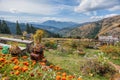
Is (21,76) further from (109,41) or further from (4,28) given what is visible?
(4,28)

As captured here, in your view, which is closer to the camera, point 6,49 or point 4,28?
point 6,49

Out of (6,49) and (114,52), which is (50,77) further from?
(114,52)

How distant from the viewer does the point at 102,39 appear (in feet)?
101

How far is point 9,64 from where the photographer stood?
5355mm

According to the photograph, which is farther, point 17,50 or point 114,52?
point 114,52

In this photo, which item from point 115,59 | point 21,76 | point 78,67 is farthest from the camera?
point 115,59

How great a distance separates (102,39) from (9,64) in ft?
87.4

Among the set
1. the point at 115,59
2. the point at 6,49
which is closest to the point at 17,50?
the point at 6,49

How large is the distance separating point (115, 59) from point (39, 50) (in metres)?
8.10

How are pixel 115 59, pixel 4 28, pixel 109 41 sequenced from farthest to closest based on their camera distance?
pixel 4 28
pixel 109 41
pixel 115 59

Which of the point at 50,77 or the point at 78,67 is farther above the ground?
the point at 50,77

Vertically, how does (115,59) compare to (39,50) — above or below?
below

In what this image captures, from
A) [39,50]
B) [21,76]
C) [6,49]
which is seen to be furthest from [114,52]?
[21,76]

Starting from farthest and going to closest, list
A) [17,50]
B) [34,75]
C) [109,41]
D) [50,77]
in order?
[109,41] < [17,50] < [50,77] < [34,75]
